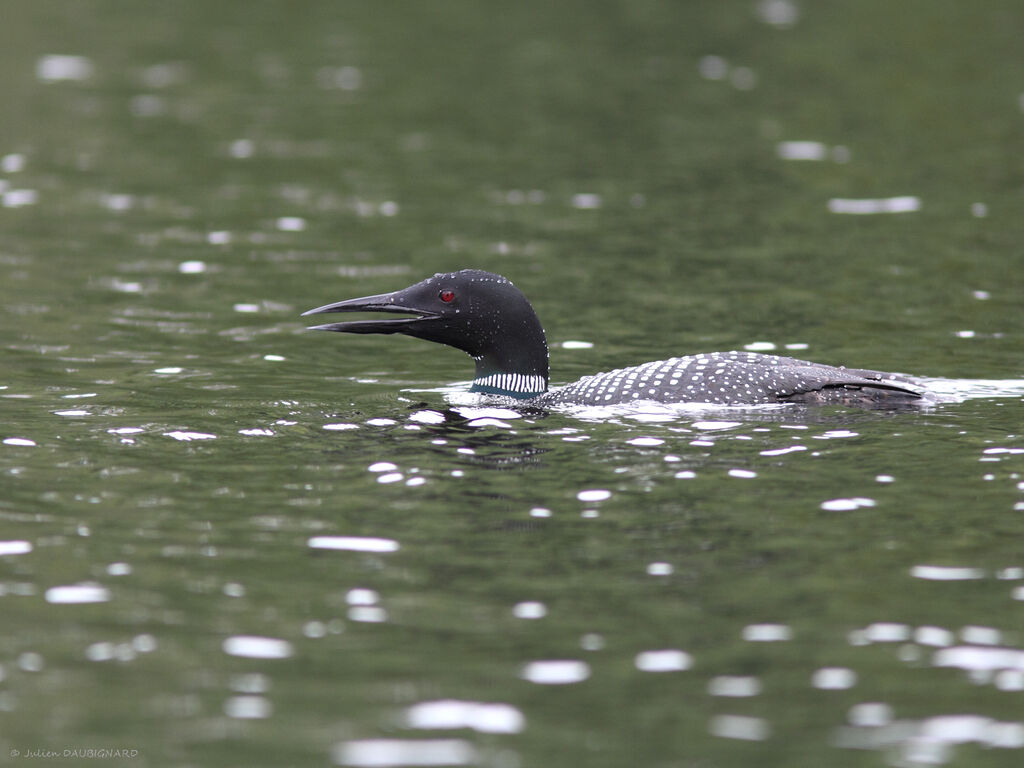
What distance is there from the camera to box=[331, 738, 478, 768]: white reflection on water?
493cm

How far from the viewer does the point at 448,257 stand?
48.5 ft

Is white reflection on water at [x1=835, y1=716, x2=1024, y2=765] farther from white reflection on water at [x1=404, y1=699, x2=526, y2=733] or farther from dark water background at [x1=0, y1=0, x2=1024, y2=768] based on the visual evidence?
white reflection on water at [x1=404, y1=699, x2=526, y2=733]

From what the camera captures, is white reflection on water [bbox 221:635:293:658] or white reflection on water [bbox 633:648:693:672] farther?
white reflection on water [bbox 221:635:293:658]

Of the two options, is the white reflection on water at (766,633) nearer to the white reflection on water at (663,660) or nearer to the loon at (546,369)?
the white reflection on water at (663,660)

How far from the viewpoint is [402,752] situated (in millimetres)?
4992

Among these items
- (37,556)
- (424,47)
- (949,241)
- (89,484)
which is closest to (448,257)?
(949,241)

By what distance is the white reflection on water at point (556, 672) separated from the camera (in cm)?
549

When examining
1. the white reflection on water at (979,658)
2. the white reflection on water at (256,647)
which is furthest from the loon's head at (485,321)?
the white reflection on water at (979,658)

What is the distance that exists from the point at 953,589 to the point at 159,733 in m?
3.10

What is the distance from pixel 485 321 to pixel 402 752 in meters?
5.34

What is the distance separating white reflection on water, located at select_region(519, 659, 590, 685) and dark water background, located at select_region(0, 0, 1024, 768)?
0.02 m

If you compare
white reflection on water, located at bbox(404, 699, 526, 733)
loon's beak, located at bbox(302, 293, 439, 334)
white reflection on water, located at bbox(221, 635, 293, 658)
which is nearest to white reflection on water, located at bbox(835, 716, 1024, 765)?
white reflection on water, located at bbox(404, 699, 526, 733)

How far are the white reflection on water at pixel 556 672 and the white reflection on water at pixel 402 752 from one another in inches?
20.0

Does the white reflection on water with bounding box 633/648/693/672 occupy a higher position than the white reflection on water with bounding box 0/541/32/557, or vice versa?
the white reflection on water with bounding box 0/541/32/557
